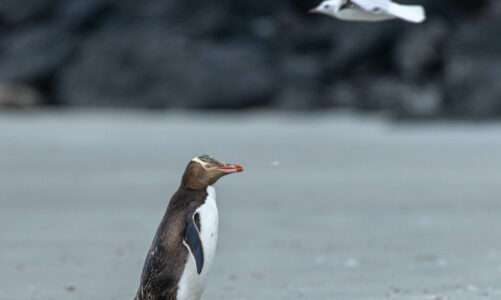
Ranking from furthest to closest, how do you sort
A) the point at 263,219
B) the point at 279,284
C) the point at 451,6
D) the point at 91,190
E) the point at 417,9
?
1. the point at 451,6
2. the point at 91,190
3. the point at 263,219
4. the point at 279,284
5. the point at 417,9

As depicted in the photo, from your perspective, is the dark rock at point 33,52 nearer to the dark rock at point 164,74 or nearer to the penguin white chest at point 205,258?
the dark rock at point 164,74

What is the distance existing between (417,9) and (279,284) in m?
1.56

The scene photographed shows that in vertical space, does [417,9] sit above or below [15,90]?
above

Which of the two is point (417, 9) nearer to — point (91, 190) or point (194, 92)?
point (91, 190)

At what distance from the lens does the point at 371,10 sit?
6953 mm

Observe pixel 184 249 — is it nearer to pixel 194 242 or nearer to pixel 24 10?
pixel 194 242

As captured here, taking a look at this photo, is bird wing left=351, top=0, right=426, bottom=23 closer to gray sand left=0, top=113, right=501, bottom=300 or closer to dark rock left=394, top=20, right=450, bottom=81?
gray sand left=0, top=113, right=501, bottom=300

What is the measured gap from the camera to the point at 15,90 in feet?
81.2

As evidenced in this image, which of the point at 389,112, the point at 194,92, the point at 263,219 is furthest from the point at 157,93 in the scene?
the point at 263,219

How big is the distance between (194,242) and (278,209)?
535 cm


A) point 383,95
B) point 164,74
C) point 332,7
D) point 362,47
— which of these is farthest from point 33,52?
point 332,7

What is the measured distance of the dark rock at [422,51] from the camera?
24625 mm

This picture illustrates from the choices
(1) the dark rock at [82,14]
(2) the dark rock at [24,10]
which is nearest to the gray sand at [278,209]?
(1) the dark rock at [82,14]

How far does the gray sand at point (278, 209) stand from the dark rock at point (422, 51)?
437 cm
